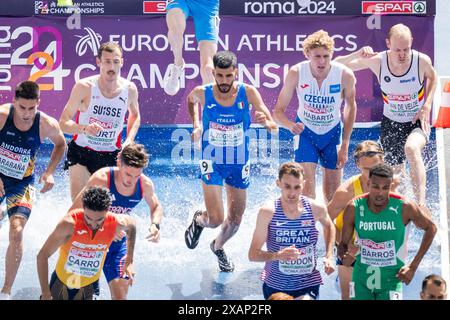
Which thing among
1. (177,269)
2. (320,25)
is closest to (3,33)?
(320,25)

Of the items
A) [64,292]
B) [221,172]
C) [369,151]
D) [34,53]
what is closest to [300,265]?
[369,151]

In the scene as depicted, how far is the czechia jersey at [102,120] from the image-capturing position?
10.3m

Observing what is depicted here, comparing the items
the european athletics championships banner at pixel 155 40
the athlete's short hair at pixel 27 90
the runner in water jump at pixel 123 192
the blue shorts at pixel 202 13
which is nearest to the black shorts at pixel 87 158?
the athlete's short hair at pixel 27 90

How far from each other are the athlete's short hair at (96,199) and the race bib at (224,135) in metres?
2.18

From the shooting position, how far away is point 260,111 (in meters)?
10.0

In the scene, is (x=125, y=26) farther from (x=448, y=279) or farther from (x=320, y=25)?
(x=448, y=279)

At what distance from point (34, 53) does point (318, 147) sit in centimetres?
487

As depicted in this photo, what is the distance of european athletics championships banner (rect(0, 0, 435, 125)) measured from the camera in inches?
546

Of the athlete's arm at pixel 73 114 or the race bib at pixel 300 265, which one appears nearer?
the race bib at pixel 300 265

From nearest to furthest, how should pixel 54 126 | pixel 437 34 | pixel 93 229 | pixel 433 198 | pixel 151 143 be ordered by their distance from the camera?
pixel 93 229 → pixel 54 126 → pixel 433 198 → pixel 151 143 → pixel 437 34

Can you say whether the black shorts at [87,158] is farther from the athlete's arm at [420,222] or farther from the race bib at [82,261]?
the athlete's arm at [420,222]

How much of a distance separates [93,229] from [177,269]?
2.27 m

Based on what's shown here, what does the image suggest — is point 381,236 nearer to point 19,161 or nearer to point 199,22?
point 19,161

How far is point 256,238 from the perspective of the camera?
840 centimetres
